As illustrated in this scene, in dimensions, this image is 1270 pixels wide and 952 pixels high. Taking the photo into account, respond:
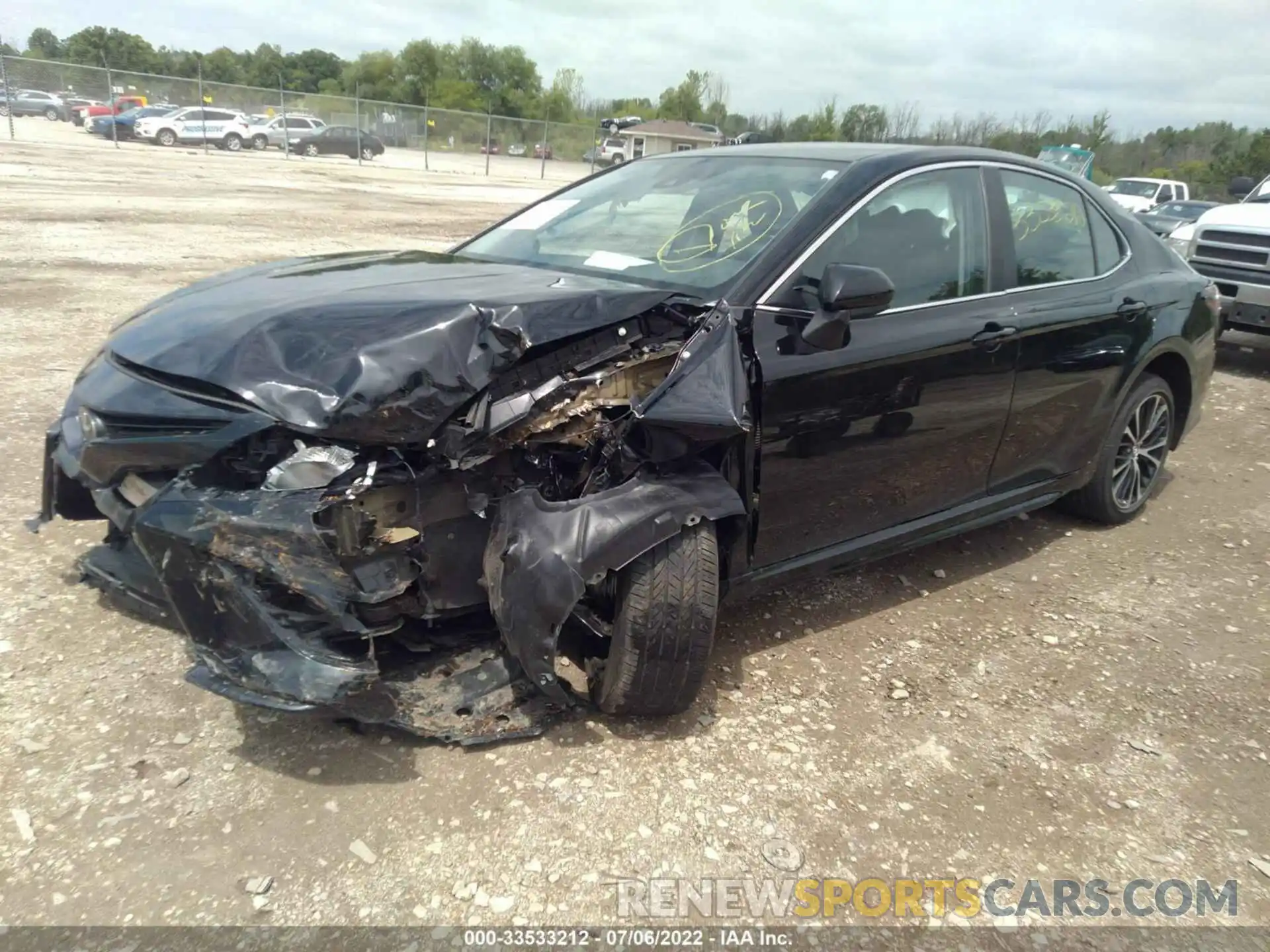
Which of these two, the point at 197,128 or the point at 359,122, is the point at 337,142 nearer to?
the point at 359,122

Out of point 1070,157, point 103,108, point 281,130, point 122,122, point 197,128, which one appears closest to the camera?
point 122,122

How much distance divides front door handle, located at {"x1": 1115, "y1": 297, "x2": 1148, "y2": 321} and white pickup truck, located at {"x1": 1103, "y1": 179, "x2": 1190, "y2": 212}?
75.3ft

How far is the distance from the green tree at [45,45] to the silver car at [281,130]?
51.8 m

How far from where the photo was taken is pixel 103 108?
1326 inches

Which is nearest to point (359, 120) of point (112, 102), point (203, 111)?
point (203, 111)

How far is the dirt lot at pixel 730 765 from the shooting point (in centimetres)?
237

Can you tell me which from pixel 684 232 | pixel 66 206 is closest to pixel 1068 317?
pixel 684 232

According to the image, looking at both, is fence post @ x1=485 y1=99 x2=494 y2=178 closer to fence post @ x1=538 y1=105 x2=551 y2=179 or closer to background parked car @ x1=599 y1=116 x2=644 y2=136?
fence post @ x1=538 y1=105 x2=551 y2=179

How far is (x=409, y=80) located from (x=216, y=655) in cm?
9096

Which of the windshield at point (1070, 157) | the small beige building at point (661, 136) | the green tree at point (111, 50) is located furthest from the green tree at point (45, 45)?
the windshield at point (1070, 157)

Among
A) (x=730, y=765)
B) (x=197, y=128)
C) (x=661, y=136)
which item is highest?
(x=661, y=136)

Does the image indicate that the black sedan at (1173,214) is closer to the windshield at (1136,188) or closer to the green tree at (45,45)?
the windshield at (1136,188)

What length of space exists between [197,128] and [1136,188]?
103 feet

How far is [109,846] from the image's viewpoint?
93.8 inches
